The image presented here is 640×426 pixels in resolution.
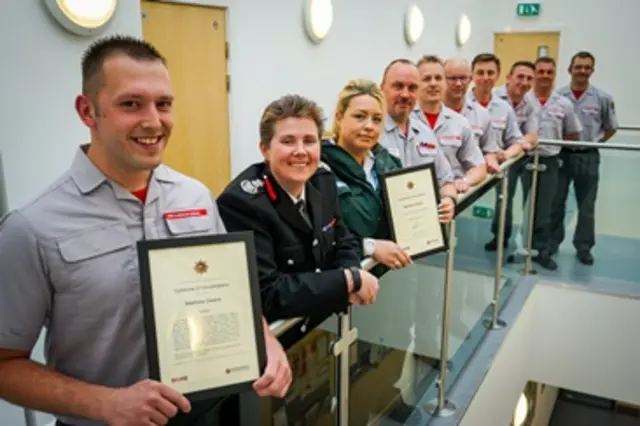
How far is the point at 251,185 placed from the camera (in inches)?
67.1

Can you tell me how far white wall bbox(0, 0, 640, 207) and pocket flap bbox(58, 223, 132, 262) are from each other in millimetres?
1085

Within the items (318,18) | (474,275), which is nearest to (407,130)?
(474,275)

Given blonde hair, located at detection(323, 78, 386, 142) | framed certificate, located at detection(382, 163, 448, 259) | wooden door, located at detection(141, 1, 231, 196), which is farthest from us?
wooden door, located at detection(141, 1, 231, 196)

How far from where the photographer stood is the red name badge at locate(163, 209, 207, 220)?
52.5 inches

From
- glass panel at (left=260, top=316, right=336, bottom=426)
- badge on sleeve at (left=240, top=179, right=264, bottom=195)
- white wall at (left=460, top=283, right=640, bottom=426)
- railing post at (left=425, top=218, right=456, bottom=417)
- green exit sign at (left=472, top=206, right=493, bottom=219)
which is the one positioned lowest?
white wall at (left=460, top=283, right=640, bottom=426)

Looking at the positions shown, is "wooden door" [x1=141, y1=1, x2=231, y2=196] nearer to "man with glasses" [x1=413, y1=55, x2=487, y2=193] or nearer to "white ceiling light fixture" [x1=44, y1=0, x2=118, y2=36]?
"white ceiling light fixture" [x1=44, y1=0, x2=118, y2=36]

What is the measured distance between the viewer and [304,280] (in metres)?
1.59

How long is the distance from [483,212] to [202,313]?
9.21 feet

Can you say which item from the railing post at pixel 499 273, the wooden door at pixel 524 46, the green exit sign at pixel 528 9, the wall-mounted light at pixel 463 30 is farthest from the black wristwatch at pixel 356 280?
the green exit sign at pixel 528 9

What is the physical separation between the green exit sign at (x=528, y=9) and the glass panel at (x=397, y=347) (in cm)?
678

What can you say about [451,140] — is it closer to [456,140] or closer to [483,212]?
[456,140]

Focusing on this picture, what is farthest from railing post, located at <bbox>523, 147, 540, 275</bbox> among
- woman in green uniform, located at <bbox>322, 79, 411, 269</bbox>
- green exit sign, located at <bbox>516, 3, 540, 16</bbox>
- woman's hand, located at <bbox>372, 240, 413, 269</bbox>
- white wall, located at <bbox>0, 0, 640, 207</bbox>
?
green exit sign, located at <bbox>516, 3, 540, 16</bbox>

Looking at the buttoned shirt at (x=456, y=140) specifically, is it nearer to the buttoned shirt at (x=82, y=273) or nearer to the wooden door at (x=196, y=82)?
the wooden door at (x=196, y=82)

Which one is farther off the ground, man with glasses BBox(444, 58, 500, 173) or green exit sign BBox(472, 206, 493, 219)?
man with glasses BBox(444, 58, 500, 173)
